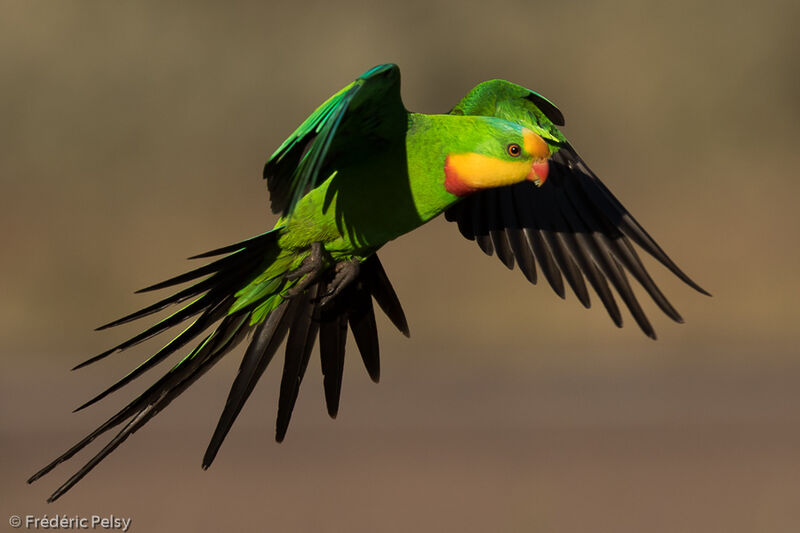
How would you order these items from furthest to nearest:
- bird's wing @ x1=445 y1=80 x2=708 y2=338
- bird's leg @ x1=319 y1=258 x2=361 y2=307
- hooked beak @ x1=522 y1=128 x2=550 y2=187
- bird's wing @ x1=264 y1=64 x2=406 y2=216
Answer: bird's wing @ x1=445 y1=80 x2=708 y2=338
bird's leg @ x1=319 y1=258 x2=361 y2=307
hooked beak @ x1=522 y1=128 x2=550 y2=187
bird's wing @ x1=264 y1=64 x2=406 y2=216

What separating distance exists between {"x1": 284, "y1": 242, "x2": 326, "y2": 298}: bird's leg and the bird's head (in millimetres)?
579

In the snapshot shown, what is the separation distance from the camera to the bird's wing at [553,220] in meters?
4.26

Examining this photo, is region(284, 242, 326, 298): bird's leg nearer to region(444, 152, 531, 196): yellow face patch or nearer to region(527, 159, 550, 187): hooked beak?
region(444, 152, 531, 196): yellow face patch

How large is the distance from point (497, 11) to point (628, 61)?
5.99 ft

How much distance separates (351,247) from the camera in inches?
156

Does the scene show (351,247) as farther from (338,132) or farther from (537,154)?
(537,154)

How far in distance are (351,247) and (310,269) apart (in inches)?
7.5

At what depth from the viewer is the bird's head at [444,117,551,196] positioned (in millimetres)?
3811

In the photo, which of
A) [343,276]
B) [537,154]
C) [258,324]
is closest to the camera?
[537,154]

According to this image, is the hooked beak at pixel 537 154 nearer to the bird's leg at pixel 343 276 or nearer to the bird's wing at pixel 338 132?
the bird's wing at pixel 338 132

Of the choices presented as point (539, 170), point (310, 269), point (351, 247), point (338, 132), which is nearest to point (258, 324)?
point (310, 269)

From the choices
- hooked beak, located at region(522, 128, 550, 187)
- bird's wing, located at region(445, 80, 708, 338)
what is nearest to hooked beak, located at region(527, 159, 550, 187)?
hooked beak, located at region(522, 128, 550, 187)

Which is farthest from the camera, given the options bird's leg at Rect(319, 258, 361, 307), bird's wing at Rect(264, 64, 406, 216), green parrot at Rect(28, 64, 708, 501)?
bird's leg at Rect(319, 258, 361, 307)

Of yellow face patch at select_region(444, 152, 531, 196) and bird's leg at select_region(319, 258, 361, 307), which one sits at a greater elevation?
yellow face patch at select_region(444, 152, 531, 196)
